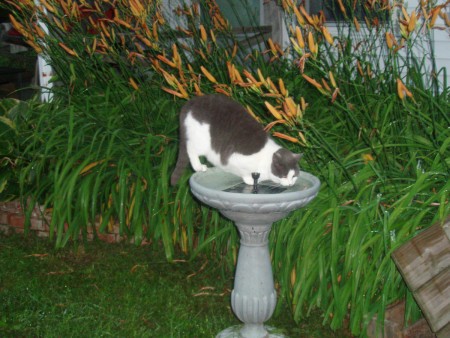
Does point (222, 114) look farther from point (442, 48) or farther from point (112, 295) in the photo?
point (442, 48)

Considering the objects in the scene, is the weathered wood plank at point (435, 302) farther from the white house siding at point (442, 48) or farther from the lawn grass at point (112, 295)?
the white house siding at point (442, 48)

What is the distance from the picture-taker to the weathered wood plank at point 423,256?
9.22 feet

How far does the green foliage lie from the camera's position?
3.29 meters

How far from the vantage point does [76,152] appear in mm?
4715

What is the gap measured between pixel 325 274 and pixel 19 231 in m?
2.82

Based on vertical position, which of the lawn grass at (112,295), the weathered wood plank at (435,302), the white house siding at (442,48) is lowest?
the lawn grass at (112,295)

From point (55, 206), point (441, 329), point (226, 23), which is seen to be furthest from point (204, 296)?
point (226, 23)

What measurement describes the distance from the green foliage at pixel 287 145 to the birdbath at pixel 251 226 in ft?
0.92

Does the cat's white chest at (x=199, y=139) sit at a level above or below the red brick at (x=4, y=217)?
above

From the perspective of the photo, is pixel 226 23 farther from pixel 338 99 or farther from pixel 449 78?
pixel 449 78

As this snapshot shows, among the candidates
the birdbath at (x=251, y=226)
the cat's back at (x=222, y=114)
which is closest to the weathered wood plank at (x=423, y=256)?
the birdbath at (x=251, y=226)

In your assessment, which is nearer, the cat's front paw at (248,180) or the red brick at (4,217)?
the cat's front paw at (248,180)

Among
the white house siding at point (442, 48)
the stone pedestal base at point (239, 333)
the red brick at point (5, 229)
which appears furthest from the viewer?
the white house siding at point (442, 48)

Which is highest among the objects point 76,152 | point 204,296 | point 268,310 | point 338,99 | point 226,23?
point 226,23
